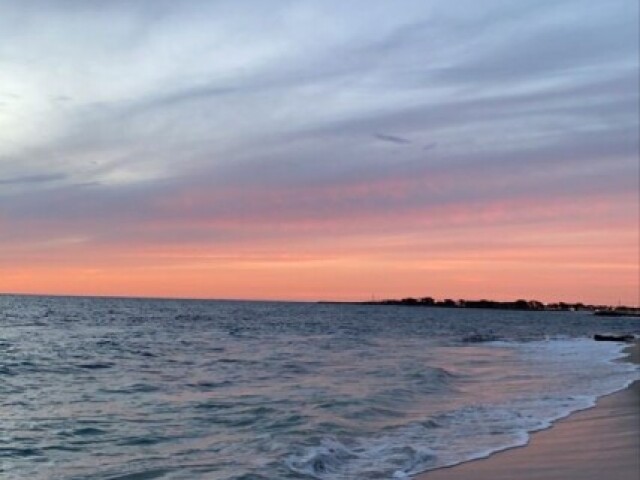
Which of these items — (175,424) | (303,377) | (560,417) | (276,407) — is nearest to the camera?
(175,424)

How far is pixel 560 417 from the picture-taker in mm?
17141

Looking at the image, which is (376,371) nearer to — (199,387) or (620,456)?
(199,387)

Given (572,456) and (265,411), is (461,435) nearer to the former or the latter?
(572,456)

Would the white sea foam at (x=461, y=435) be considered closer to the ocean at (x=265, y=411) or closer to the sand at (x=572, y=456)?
the ocean at (x=265, y=411)

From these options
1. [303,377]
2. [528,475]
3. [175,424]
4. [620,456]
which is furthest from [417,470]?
[303,377]

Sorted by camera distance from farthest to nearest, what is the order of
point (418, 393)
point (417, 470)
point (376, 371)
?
point (376, 371) < point (418, 393) < point (417, 470)

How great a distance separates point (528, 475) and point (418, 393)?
11.2 metres

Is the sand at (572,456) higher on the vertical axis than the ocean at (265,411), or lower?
higher

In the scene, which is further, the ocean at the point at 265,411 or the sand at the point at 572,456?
the ocean at the point at 265,411

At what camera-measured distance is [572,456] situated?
490 inches

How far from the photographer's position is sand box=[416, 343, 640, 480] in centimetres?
1112

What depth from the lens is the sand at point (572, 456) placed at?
11125 mm

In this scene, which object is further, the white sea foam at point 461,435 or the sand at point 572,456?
the white sea foam at point 461,435

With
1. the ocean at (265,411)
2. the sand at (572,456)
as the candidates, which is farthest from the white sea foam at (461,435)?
the sand at (572,456)
